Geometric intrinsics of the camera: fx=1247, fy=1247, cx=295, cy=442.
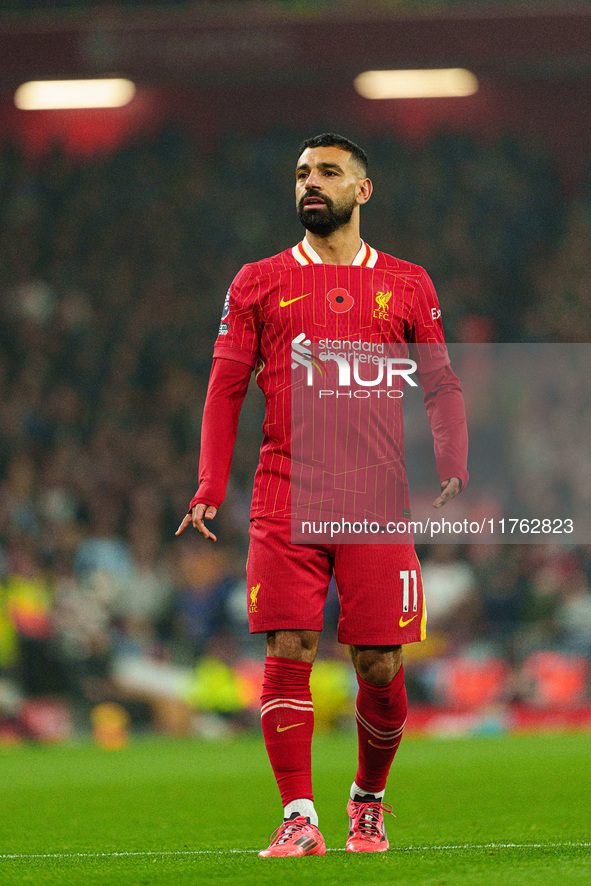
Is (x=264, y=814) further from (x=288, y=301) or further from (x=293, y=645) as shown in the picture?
(x=288, y=301)

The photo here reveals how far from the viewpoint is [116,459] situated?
429 inches

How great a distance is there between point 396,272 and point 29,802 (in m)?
3.00

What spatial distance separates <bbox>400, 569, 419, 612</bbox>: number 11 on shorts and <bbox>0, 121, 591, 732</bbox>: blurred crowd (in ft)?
16.4

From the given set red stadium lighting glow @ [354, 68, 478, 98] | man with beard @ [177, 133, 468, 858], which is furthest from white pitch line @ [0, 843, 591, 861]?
red stadium lighting glow @ [354, 68, 478, 98]

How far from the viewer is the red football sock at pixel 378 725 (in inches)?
135

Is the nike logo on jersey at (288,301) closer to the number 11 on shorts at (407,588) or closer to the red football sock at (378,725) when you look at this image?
the number 11 on shorts at (407,588)

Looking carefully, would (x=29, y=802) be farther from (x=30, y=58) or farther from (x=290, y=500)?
(x=30, y=58)

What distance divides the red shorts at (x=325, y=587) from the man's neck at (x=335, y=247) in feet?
2.59

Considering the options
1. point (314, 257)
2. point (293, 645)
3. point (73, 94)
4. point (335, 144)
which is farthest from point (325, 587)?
point (73, 94)

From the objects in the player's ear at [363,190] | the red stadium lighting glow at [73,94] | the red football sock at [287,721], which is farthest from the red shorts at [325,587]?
the red stadium lighting glow at [73,94]

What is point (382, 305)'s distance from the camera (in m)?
3.52

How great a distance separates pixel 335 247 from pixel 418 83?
10054mm

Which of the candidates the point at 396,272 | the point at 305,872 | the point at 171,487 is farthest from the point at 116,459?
the point at 305,872

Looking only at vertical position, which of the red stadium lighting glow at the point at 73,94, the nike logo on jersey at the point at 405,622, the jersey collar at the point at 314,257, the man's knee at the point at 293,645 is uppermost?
the red stadium lighting glow at the point at 73,94
